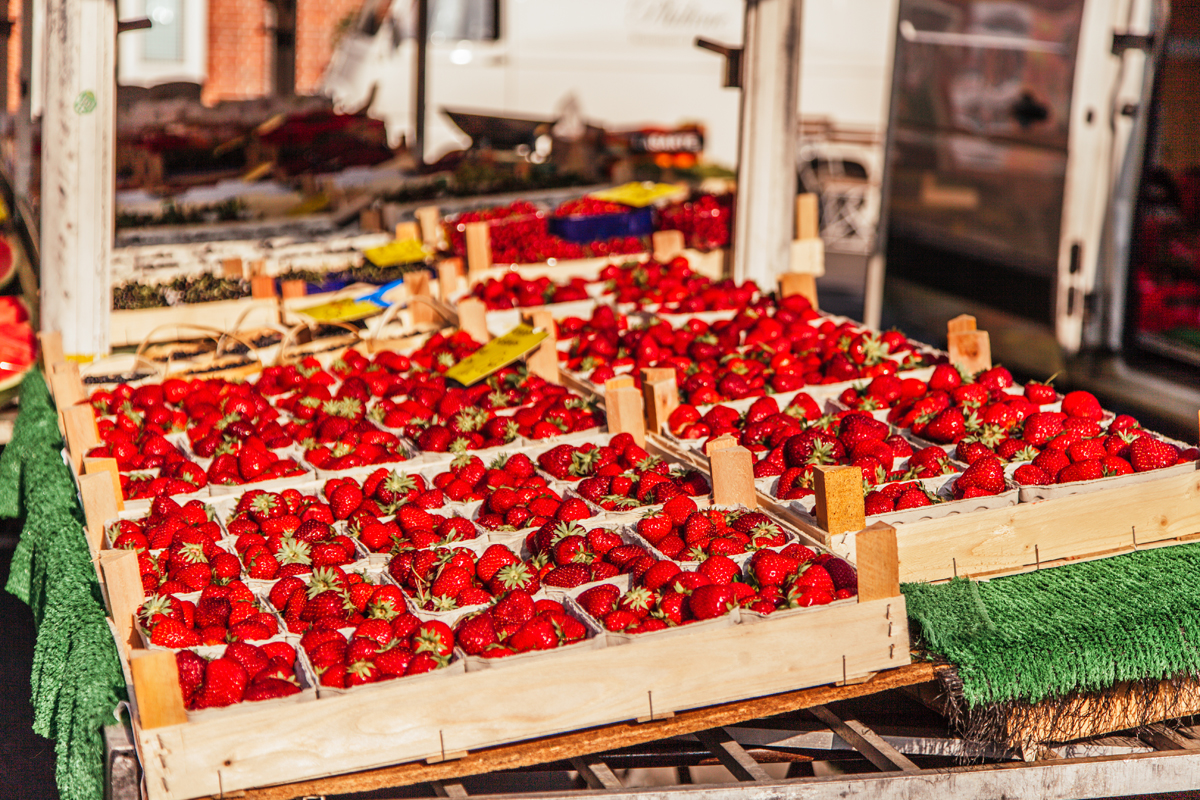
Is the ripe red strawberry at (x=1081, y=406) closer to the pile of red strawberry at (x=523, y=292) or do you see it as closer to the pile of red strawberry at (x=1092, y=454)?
the pile of red strawberry at (x=1092, y=454)

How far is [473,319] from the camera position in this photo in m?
4.21

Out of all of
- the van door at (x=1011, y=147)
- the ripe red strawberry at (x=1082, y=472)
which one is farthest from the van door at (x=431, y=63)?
the ripe red strawberry at (x=1082, y=472)

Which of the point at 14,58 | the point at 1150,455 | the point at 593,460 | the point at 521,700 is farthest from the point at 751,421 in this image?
the point at 14,58

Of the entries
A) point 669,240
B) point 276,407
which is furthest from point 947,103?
point 276,407

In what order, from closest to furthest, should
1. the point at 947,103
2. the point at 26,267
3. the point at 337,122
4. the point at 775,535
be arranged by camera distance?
the point at 775,535 → the point at 26,267 → the point at 947,103 → the point at 337,122

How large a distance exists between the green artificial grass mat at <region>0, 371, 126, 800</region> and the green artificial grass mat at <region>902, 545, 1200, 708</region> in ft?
5.09

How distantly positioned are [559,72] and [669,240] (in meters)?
7.09

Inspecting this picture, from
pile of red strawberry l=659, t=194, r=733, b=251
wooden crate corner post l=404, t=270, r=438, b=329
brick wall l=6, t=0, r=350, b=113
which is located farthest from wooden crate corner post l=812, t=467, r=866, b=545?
brick wall l=6, t=0, r=350, b=113

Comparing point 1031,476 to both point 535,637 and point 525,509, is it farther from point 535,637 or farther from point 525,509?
point 535,637

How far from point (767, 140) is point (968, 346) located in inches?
56.8

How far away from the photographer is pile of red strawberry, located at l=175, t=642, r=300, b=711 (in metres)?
2.09

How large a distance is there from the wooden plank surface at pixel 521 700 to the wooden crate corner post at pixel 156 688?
0.02 metres

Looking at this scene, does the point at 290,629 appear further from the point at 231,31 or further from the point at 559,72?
the point at 231,31

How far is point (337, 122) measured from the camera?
7.60 metres
